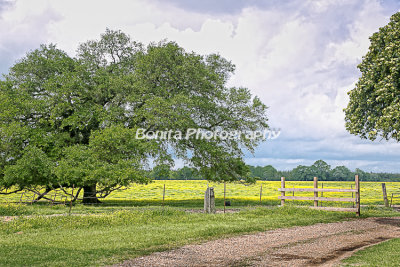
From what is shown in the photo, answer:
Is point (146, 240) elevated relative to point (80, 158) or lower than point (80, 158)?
lower

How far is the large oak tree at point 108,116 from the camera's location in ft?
90.2

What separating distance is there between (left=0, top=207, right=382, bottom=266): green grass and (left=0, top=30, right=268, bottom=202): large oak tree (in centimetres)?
929

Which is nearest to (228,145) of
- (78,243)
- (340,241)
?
(340,241)

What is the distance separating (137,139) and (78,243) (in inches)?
696

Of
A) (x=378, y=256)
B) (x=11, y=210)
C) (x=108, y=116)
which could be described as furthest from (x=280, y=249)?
(x=108, y=116)

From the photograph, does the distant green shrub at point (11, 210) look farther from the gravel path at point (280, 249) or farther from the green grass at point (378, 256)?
the green grass at point (378, 256)

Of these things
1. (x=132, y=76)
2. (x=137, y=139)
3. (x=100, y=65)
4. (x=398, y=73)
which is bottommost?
(x=137, y=139)

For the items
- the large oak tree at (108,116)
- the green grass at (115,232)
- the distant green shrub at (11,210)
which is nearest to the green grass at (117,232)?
the green grass at (115,232)

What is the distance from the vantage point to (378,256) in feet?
34.2

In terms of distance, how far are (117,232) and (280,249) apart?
6.44 m

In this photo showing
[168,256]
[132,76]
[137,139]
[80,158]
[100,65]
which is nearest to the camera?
[168,256]

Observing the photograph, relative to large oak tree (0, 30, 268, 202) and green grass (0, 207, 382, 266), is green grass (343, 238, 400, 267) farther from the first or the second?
large oak tree (0, 30, 268, 202)

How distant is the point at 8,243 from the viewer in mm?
11688

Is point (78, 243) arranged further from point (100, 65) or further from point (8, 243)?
point (100, 65)
